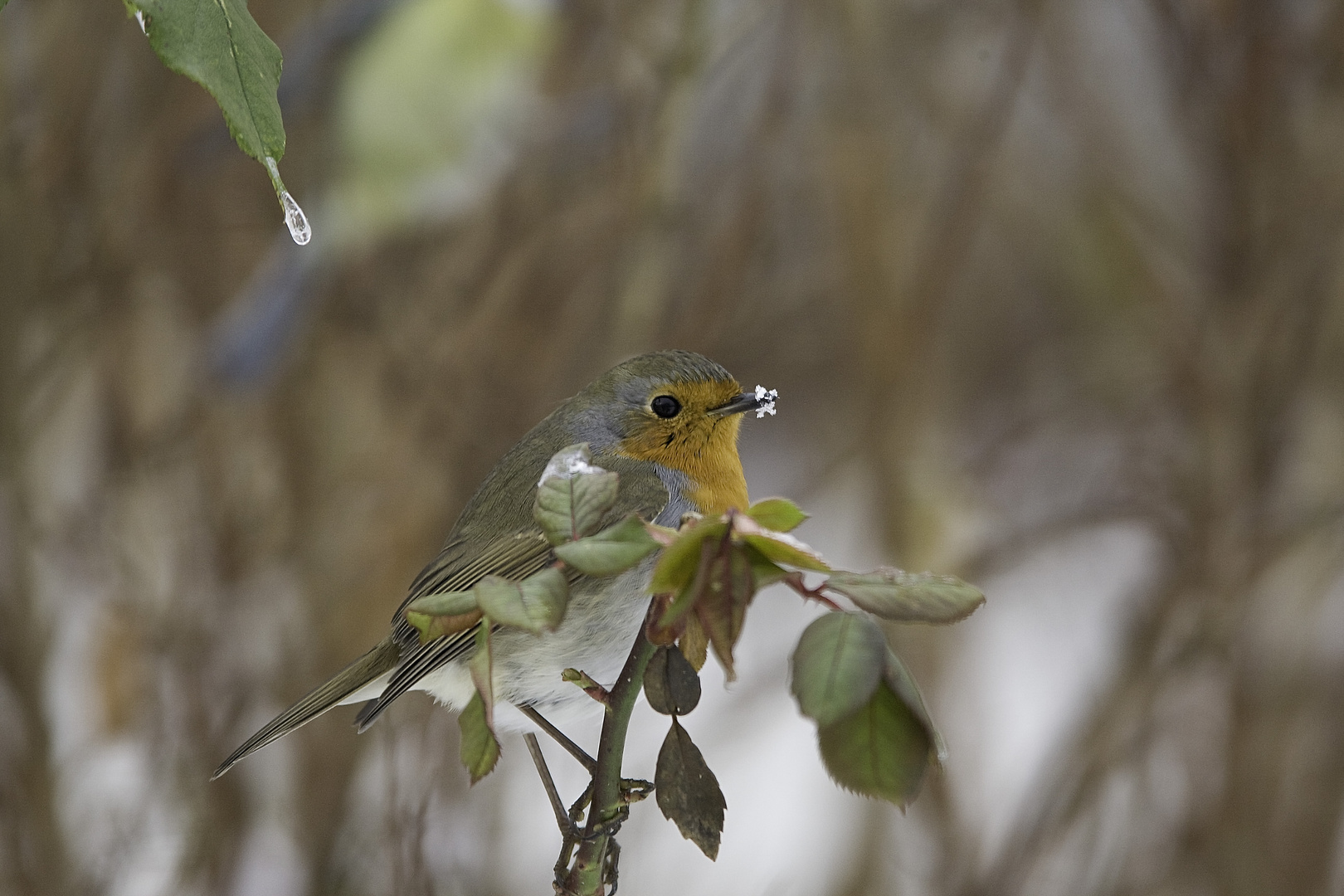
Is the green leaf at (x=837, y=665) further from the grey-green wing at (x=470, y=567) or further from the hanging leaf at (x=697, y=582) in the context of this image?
the grey-green wing at (x=470, y=567)

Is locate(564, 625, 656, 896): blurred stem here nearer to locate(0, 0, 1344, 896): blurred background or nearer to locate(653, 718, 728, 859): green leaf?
locate(653, 718, 728, 859): green leaf

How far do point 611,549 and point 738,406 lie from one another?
3.22ft

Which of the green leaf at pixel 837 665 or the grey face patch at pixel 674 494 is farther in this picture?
the grey face patch at pixel 674 494

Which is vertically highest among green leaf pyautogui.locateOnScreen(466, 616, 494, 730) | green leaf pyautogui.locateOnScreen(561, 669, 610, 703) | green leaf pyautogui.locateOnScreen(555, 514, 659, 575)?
green leaf pyautogui.locateOnScreen(561, 669, 610, 703)

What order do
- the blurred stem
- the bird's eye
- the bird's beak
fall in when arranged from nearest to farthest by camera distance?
1. the blurred stem
2. the bird's beak
3. the bird's eye

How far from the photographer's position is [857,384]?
2973 mm

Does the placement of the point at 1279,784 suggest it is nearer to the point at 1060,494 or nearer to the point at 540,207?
the point at 1060,494

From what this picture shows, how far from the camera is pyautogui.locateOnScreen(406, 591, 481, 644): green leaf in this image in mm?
607

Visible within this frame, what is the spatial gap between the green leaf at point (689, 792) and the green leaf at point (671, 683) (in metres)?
0.03

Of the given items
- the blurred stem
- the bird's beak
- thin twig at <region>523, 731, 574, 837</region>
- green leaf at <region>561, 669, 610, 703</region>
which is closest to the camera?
the blurred stem

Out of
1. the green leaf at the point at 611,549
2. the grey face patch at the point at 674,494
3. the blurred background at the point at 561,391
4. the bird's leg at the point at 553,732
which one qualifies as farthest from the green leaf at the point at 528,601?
the blurred background at the point at 561,391

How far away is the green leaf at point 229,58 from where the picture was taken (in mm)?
453

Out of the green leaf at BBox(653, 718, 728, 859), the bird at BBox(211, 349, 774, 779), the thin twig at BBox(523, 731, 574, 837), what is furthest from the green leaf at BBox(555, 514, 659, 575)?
the bird at BBox(211, 349, 774, 779)

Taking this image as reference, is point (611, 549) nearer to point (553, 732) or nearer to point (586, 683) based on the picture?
point (586, 683)
